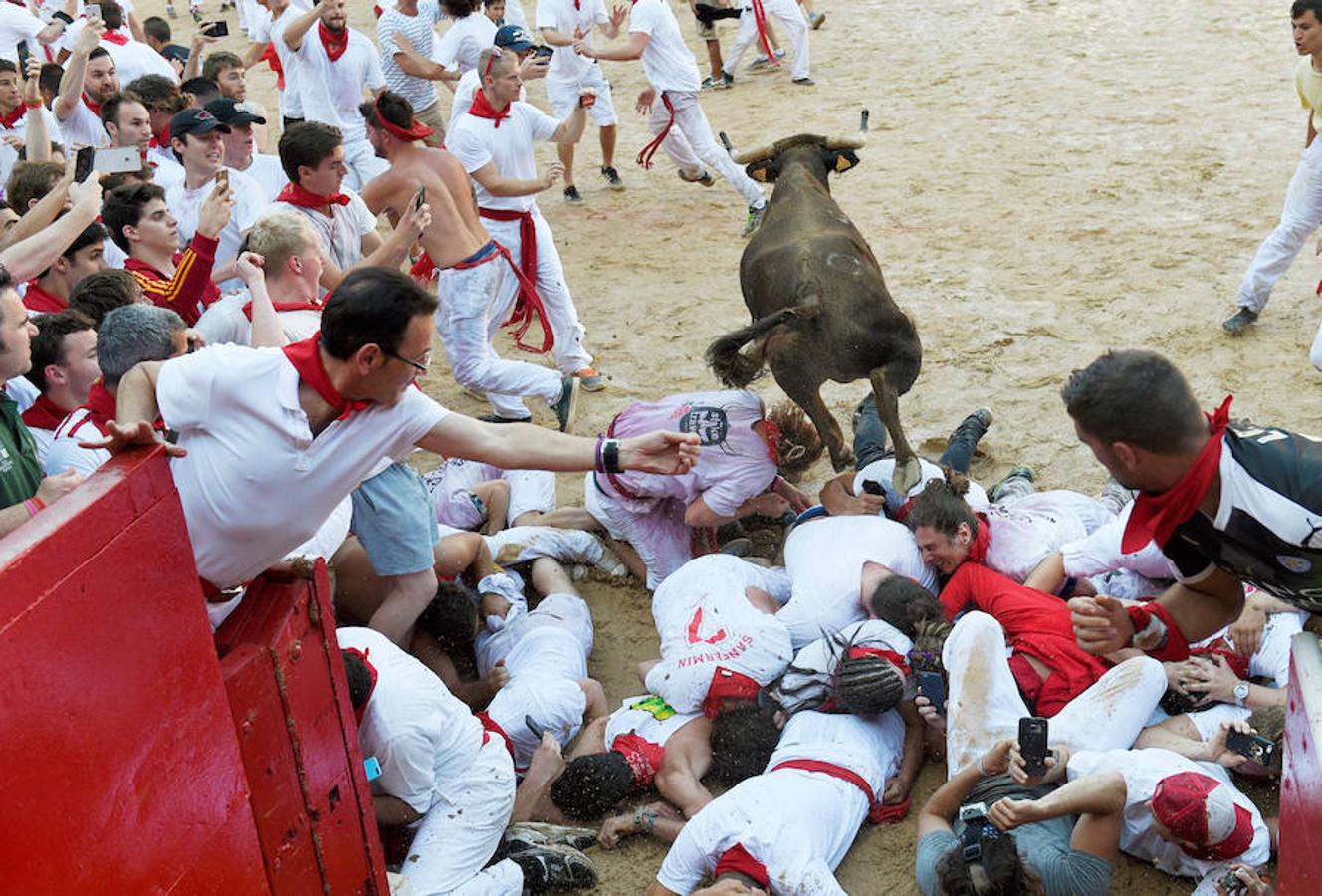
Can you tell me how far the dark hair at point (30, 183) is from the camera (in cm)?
672

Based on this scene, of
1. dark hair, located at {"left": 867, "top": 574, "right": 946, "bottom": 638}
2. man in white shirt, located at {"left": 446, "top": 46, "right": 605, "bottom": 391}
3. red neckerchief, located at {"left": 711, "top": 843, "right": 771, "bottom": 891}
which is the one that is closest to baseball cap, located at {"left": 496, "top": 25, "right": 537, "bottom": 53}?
man in white shirt, located at {"left": 446, "top": 46, "right": 605, "bottom": 391}

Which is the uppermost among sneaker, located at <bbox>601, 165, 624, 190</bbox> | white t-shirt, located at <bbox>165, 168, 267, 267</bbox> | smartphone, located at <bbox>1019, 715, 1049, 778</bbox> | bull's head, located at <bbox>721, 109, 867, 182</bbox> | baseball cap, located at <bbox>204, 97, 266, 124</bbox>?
baseball cap, located at <bbox>204, 97, 266, 124</bbox>

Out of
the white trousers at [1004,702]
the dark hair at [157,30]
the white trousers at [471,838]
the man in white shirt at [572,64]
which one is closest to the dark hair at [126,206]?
the white trousers at [471,838]

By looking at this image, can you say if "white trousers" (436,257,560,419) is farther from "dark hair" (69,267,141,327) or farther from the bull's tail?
"dark hair" (69,267,141,327)

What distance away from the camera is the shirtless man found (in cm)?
697

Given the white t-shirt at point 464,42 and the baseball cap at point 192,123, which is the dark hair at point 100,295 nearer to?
the baseball cap at point 192,123

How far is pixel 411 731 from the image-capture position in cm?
402

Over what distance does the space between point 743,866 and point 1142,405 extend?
5.86ft

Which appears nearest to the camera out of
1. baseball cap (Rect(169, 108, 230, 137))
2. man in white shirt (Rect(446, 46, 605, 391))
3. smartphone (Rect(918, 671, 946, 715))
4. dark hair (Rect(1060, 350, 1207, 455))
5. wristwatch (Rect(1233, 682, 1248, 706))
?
dark hair (Rect(1060, 350, 1207, 455))

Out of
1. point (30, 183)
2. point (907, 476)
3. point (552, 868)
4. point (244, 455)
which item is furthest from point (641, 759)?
point (30, 183)

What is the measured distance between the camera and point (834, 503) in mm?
5684

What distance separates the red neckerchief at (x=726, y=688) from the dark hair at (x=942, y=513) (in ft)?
3.17

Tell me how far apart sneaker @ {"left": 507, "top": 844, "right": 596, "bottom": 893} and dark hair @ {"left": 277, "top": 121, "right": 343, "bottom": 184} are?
3.40m

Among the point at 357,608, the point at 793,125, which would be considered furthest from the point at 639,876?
the point at 793,125
